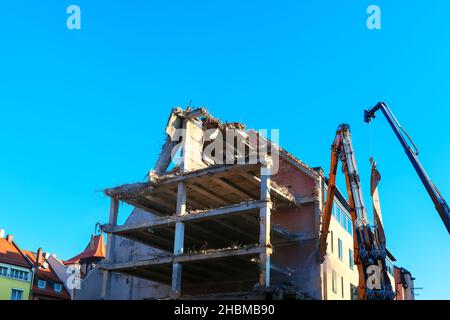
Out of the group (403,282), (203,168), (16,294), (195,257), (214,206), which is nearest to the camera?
(195,257)

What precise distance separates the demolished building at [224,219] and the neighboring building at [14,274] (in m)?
18.5

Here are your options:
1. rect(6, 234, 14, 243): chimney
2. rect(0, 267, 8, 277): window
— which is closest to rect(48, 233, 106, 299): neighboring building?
rect(6, 234, 14, 243): chimney

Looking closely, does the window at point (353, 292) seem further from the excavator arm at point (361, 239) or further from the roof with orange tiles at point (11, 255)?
the roof with orange tiles at point (11, 255)

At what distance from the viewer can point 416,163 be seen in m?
32.2

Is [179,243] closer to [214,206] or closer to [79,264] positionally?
[214,206]

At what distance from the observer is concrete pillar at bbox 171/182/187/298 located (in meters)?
37.7

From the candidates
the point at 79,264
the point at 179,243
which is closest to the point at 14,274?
the point at 79,264

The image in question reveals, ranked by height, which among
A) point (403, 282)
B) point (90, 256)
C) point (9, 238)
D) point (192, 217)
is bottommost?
point (403, 282)

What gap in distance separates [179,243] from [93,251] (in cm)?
3527

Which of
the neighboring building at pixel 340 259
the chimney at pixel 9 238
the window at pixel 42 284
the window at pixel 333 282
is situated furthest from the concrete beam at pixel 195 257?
the chimney at pixel 9 238

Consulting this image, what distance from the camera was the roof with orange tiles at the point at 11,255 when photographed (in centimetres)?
6019
